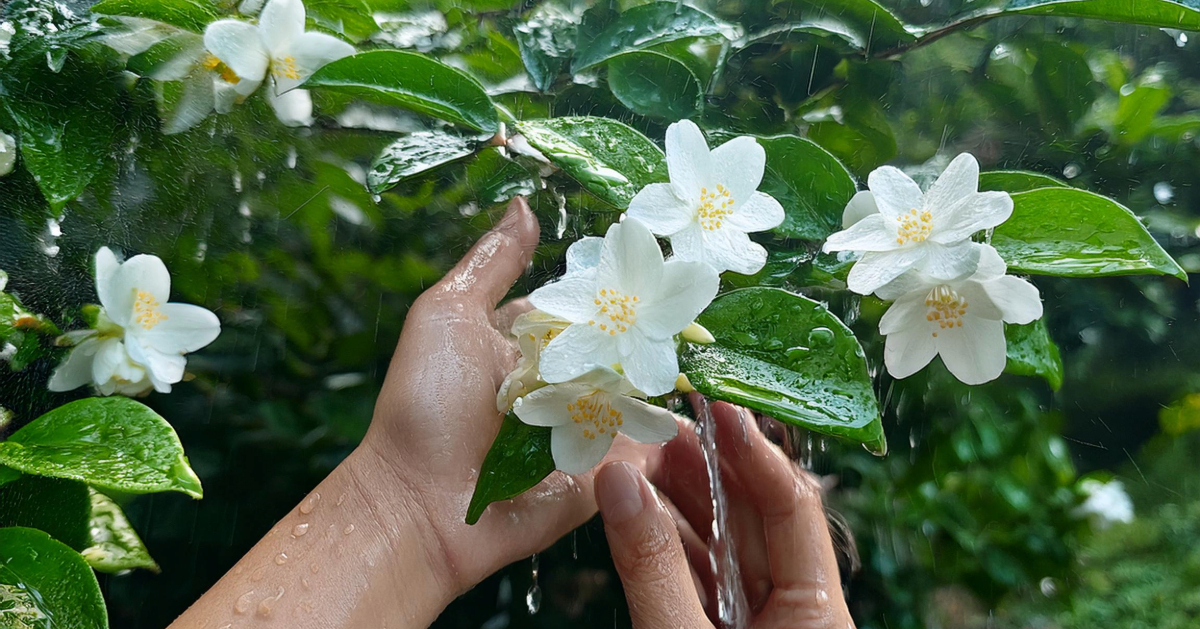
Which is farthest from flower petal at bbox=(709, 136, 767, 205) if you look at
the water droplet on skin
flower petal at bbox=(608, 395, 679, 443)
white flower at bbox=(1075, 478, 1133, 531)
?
white flower at bbox=(1075, 478, 1133, 531)

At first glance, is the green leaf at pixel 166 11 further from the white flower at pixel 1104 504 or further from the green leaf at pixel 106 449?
the white flower at pixel 1104 504

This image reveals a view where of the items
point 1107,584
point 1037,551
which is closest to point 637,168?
point 1037,551

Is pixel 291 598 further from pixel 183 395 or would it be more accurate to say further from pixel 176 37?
pixel 176 37

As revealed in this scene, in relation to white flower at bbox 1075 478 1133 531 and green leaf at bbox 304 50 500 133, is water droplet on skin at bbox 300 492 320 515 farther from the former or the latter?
white flower at bbox 1075 478 1133 531

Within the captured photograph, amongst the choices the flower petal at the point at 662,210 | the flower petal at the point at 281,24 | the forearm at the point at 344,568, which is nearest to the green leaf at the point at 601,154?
the flower petal at the point at 662,210

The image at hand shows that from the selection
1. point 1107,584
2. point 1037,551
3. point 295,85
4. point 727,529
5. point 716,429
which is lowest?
point 1107,584
